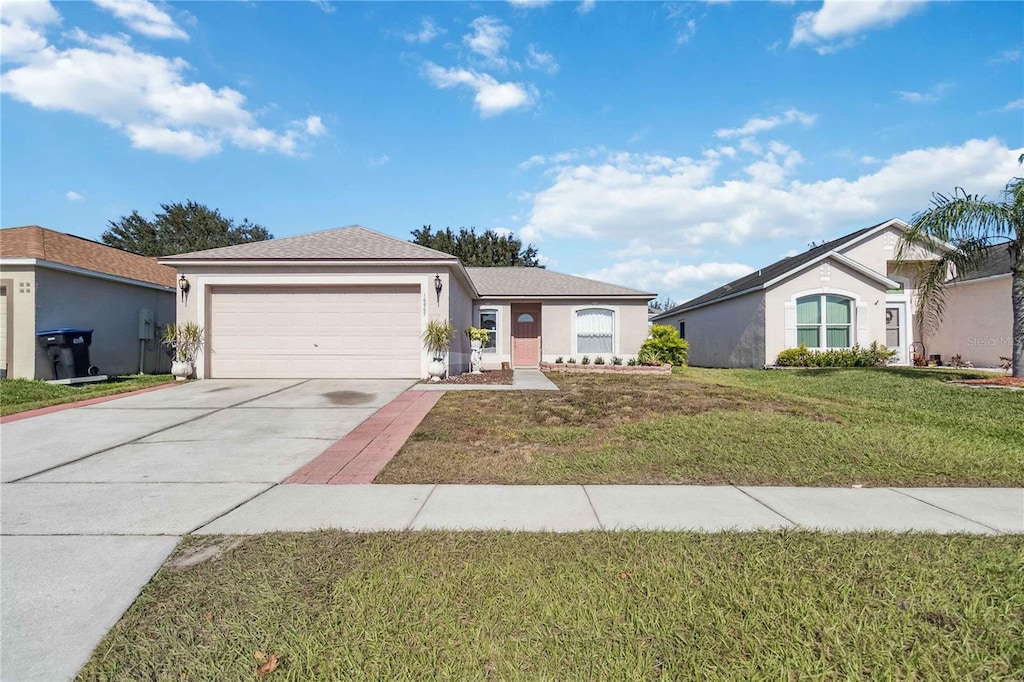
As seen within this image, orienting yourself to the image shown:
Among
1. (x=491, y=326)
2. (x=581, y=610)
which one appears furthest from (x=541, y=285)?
(x=581, y=610)

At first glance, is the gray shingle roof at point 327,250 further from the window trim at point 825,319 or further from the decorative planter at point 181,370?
the window trim at point 825,319

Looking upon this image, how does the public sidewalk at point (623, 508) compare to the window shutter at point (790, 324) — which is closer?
the public sidewalk at point (623, 508)

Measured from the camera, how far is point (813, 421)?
Result: 6.71 m

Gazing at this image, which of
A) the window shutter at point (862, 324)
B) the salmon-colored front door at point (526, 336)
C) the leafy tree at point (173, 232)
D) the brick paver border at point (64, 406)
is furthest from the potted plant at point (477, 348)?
the leafy tree at point (173, 232)

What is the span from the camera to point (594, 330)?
1798 centimetres

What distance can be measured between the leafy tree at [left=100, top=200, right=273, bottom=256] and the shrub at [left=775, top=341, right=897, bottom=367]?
4391cm

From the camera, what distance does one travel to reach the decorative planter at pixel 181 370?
11.4 m

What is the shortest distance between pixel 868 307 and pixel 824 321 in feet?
5.48

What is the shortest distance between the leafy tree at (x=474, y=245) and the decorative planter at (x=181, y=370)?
25.9 m

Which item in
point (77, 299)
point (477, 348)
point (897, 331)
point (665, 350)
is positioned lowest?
point (665, 350)

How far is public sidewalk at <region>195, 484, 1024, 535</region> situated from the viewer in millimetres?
3340

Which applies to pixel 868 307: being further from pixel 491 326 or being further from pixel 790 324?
pixel 491 326

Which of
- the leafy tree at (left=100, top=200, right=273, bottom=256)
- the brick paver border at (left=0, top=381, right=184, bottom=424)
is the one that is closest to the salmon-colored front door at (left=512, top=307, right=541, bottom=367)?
the brick paver border at (left=0, top=381, right=184, bottom=424)

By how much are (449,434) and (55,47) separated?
456 inches
